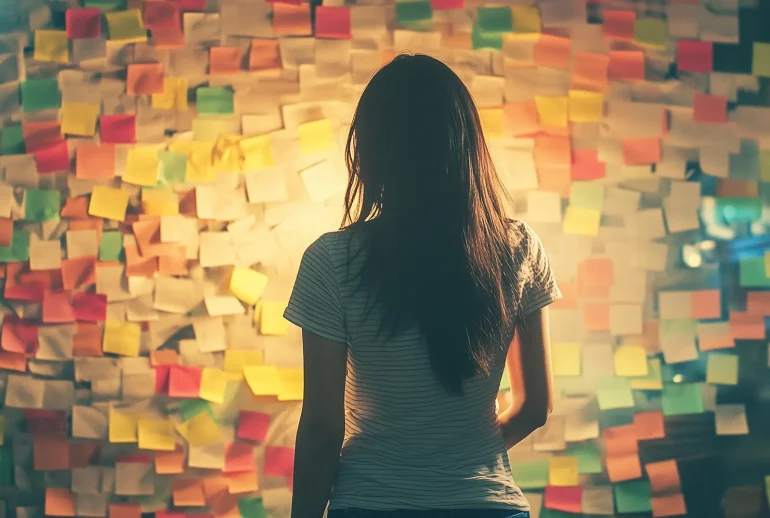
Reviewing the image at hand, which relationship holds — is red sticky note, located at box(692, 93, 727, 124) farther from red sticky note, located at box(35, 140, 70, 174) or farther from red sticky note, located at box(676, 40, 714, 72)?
red sticky note, located at box(35, 140, 70, 174)

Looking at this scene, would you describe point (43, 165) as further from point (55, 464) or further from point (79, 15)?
point (55, 464)

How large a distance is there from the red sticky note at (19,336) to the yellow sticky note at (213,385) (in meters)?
0.35

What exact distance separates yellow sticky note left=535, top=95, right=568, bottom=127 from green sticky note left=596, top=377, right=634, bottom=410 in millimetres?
550

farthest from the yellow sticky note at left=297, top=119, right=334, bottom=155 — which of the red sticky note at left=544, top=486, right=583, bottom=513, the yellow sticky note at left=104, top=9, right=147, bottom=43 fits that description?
the red sticky note at left=544, top=486, right=583, bottom=513

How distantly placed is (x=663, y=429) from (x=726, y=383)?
175 millimetres

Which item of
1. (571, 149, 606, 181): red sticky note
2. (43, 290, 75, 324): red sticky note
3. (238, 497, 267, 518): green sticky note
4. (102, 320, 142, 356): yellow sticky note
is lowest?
(238, 497, 267, 518): green sticky note

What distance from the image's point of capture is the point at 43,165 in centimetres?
146

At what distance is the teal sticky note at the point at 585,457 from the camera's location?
151 cm

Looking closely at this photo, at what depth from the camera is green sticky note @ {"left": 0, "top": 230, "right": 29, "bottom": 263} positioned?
4.78 feet

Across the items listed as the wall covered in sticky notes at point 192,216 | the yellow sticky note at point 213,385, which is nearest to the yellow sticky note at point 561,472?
the wall covered in sticky notes at point 192,216

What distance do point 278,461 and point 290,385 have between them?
0.16 m

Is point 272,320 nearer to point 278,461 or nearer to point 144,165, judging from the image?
point 278,461

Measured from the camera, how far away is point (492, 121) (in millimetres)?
1494

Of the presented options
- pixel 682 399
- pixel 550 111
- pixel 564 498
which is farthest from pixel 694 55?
pixel 564 498
